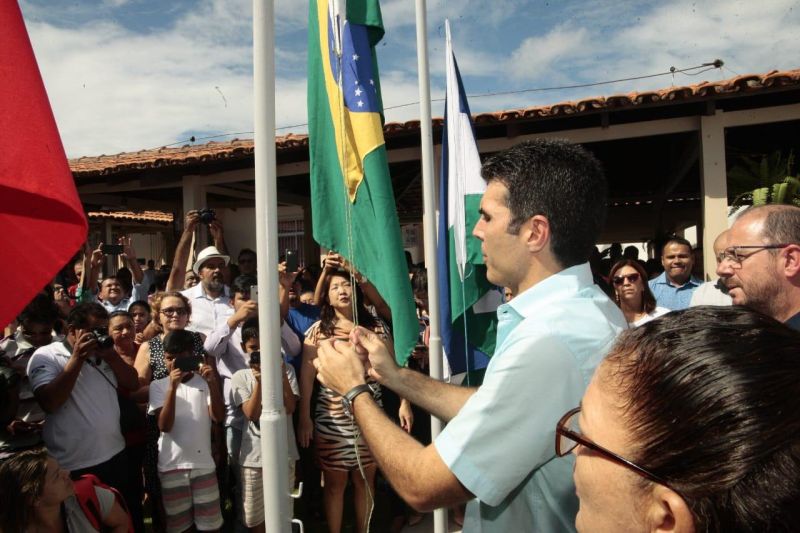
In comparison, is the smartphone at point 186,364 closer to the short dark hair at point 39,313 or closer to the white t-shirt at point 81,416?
the white t-shirt at point 81,416

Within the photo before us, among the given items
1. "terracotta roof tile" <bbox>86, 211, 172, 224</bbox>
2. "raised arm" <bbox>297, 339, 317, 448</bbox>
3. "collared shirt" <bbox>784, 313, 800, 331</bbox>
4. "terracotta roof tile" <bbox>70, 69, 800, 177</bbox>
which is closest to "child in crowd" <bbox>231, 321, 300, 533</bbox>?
"raised arm" <bbox>297, 339, 317, 448</bbox>

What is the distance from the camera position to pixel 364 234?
2.28 m

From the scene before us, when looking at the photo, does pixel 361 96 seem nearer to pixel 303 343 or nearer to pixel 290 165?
pixel 303 343

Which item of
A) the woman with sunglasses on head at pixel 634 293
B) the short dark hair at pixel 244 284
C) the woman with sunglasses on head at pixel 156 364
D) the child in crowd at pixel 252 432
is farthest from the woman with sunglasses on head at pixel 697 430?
the woman with sunglasses on head at pixel 634 293

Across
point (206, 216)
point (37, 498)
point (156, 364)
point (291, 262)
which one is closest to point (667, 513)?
point (37, 498)

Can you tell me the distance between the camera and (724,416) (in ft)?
2.02

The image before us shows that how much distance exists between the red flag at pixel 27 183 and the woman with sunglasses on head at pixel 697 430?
1112 millimetres

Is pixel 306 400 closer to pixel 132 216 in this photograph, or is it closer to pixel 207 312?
pixel 207 312

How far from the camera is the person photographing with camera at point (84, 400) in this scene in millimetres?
2932

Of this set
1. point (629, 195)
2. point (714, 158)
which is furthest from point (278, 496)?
point (629, 195)

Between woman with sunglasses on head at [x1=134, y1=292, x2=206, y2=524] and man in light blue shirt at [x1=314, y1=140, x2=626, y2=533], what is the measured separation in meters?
2.22

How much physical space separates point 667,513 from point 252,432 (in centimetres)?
302

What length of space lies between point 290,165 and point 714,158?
5111 mm

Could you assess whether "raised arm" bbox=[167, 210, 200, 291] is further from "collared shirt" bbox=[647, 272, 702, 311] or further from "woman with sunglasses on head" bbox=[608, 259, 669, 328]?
"collared shirt" bbox=[647, 272, 702, 311]
